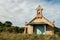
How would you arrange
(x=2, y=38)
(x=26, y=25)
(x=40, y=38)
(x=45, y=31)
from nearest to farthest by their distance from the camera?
(x=2, y=38) → (x=40, y=38) → (x=45, y=31) → (x=26, y=25)

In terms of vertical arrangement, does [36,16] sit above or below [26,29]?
above

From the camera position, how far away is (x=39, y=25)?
3428cm

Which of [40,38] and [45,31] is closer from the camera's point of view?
[40,38]

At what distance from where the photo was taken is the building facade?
1334 inches

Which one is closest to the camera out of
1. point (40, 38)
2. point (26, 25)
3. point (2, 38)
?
point (2, 38)

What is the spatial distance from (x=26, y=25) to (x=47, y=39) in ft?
77.0

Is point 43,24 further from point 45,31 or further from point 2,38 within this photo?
point 2,38

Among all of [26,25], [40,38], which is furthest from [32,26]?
[40,38]

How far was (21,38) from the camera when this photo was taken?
41.5ft

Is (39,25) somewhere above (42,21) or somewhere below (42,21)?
below

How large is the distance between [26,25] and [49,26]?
469 centimetres

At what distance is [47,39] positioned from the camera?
12586 millimetres

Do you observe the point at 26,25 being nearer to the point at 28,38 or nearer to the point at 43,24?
the point at 43,24

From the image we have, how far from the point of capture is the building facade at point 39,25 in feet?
111
